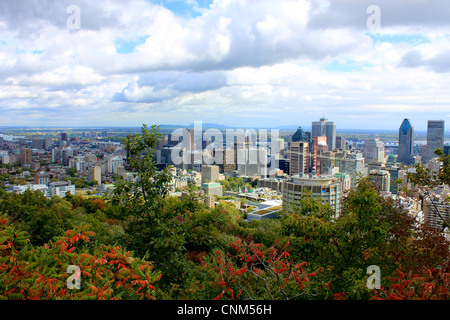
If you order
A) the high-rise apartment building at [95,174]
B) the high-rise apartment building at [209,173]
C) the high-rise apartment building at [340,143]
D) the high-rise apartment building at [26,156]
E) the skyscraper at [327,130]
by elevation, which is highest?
the skyscraper at [327,130]

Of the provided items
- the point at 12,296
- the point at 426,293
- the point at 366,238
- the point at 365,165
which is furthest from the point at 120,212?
the point at 365,165

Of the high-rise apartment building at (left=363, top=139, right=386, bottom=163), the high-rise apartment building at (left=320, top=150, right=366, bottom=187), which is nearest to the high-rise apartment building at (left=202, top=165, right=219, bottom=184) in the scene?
the high-rise apartment building at (left=320, top=150, right=366, bottom=187)

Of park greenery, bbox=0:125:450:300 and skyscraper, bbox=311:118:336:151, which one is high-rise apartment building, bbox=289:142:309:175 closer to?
skyscraper, bbox=311:118:336:151

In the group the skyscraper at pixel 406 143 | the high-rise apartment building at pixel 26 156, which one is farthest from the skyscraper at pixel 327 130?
the high-rise apartment building at pixel 26 156

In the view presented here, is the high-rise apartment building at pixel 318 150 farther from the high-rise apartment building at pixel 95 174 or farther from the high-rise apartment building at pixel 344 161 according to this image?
the high-rise apartment building at pixel 95 174

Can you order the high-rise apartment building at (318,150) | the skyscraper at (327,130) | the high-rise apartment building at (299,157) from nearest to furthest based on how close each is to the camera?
1. the skyscraper at (327,130)
2. the high-rise apartment building at (318,150)
3. the high-rise apartment building at (299,157)
